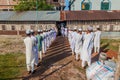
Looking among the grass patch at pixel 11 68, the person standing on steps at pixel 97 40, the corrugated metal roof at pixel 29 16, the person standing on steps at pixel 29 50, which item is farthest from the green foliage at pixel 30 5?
the person standing on steps at pixel 29 50

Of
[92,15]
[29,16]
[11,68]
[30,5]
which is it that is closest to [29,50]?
[11,68]

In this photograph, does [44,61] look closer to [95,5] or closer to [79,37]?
[79,37]

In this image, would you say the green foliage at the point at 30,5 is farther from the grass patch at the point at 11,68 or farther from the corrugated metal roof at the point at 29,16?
the grass patch at the point at 11,68

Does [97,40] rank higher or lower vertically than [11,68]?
higher

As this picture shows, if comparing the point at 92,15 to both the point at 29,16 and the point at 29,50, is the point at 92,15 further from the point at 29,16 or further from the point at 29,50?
the point at 29,50

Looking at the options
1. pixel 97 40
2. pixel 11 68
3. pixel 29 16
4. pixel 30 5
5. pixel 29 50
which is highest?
pixel 30 5

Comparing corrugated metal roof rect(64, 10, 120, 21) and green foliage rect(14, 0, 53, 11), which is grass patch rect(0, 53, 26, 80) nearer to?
corrugated metal roof rect(64, 10, 120, 21)

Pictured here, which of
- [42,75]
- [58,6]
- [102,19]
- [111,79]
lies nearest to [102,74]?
[111,79]

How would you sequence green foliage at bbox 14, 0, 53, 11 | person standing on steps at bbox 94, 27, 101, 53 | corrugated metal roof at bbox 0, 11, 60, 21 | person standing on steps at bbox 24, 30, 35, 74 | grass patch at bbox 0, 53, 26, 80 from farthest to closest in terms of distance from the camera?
1. green foliage at bbox 14, 0, 53, 11
2. corrugated metal roof at bbox 0, 11, 60, 21
3. person standing on steps at bbox 94, 27, 101, 53
4. grass patch at bbox 0, 53, 26, 80
5. person standing on steps at bbox 24, 30, 35, 74

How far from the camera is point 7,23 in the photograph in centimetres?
3092

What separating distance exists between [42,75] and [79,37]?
3.39 m

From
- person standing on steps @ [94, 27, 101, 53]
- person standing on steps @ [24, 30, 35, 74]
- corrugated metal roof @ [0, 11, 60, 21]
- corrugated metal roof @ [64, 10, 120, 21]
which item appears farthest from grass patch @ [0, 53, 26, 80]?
corrugated metal roof @ [64, 10, 120, 21]

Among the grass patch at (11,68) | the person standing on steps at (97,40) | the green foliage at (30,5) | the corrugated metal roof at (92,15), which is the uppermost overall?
the green foliage at (30,5)

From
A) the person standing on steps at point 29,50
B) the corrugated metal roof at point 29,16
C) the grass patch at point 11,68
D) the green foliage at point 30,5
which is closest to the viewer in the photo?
the person standing on steps at point 29,50
